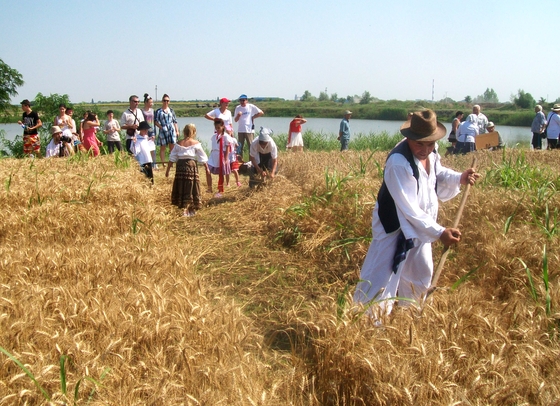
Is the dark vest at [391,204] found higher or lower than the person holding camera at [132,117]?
lower

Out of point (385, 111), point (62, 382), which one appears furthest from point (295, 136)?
point (385, 111)

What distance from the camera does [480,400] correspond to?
2.37 m

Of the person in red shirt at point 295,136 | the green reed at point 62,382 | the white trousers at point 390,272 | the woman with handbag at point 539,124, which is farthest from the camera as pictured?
the woman with handbag at point 539,124

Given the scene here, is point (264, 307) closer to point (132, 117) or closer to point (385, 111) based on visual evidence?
point (132, 117)

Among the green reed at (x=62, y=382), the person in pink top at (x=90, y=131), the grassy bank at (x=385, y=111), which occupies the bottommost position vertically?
the green reed at (x=62, y=382)

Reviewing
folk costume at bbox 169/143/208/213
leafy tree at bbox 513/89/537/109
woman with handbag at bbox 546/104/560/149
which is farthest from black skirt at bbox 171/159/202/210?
leafy tree at bbox 513/89/537/109

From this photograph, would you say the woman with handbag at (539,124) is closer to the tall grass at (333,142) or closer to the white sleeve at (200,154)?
the tall grass at (333,142)

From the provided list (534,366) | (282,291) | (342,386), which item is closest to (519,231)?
(282,291)

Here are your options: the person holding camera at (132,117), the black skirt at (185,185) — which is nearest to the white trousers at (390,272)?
the black skirt at (185,185)

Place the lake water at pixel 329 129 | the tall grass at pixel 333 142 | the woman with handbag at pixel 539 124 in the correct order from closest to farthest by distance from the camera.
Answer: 1. the woman with handbag at pixel 539 124
2. the tall grass at pixel 333 142
3. the lake water at pixel 329 129

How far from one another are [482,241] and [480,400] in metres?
2.96

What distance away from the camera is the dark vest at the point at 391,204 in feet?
11.9

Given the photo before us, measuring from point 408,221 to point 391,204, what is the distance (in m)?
0.21

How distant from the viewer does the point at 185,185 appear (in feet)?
Result: 26.3
